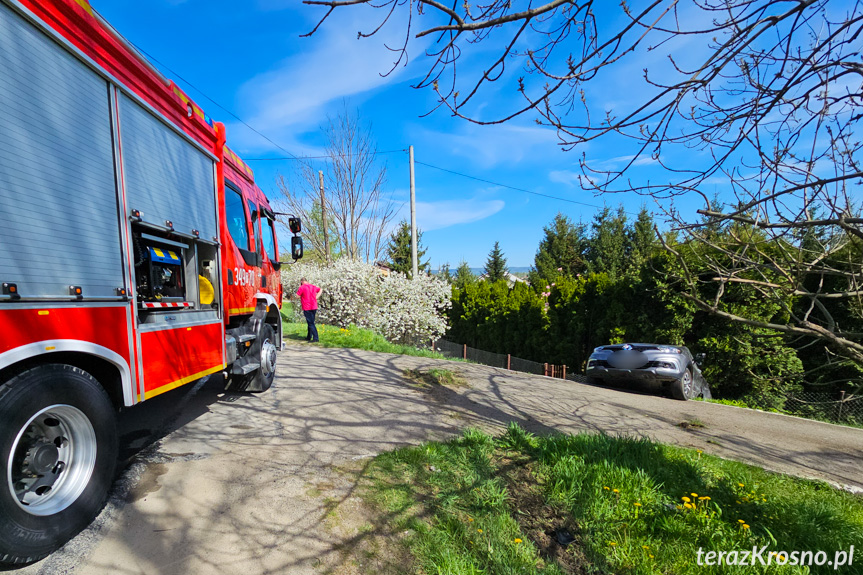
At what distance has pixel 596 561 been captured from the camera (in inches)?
96.2

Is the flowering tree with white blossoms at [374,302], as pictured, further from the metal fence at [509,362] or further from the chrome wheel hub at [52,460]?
the chrome wheel hub at [52,460]

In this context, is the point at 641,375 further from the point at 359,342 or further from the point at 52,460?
the point at 52,460

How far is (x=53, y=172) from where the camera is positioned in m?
2.28

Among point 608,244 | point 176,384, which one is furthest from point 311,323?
point 608,244

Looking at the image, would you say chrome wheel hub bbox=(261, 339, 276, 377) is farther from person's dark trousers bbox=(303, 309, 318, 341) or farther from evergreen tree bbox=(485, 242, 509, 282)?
evergreen tree bbox=(485, 242, 509, 282)

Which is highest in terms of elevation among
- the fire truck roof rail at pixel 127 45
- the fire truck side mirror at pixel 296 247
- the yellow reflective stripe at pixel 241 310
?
the fire truck roof rail at pixel 127 45

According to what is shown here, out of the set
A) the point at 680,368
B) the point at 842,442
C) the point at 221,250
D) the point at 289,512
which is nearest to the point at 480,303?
the point at 680,368

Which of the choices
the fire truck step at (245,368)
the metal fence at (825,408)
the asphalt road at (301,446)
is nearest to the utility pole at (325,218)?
the asphalt road at (301,446)

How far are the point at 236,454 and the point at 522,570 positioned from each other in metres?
2.62

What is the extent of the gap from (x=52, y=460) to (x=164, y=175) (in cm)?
218

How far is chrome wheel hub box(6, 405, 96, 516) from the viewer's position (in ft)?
7.14

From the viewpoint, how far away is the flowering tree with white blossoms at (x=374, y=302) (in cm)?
1459

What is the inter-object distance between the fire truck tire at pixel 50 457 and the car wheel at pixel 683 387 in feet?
27.2

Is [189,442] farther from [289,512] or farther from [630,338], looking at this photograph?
[630,338]
